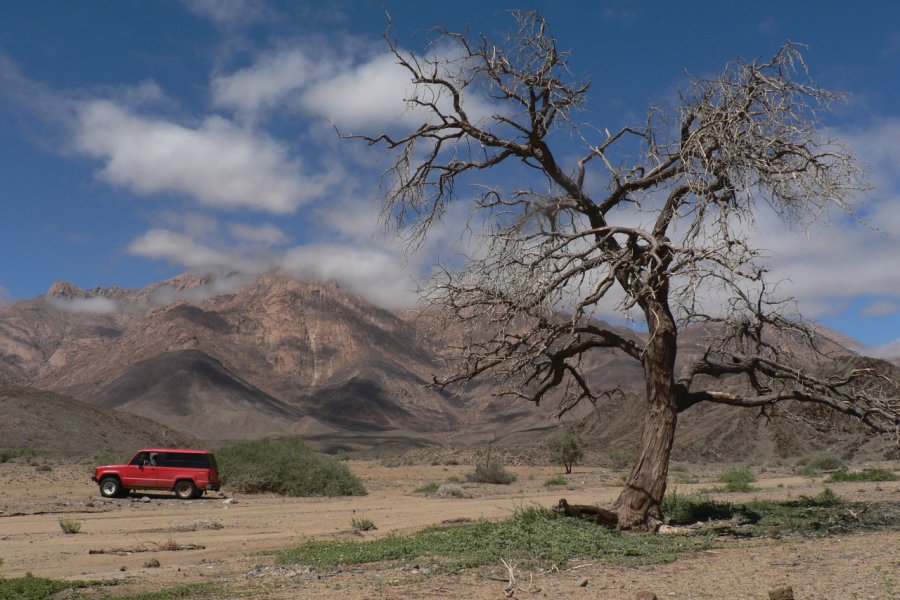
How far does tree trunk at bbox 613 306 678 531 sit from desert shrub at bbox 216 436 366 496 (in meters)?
19.0

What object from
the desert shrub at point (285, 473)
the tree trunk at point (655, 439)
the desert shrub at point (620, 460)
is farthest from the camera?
the desert shrub at point (620, 460)

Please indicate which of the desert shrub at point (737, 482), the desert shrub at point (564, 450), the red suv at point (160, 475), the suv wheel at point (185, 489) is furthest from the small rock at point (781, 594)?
the desert shrub at point (564, 450)

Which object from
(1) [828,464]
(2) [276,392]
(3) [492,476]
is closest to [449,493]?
(3) [492,476]

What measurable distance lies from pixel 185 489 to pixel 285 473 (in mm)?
4475

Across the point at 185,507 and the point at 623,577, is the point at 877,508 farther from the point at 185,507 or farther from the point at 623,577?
the point at 185,507

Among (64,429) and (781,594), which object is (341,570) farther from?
(64,429)

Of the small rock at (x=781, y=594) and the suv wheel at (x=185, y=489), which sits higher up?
the small rock at (x=781, y=594)

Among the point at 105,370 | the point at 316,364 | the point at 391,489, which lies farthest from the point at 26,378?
the point at 391,489

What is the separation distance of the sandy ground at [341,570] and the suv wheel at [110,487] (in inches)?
57.0

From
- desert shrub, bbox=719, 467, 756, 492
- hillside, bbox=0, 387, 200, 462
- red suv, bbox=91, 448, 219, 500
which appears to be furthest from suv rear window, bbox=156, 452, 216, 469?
hillside, bbox=0, 387, 200, 462

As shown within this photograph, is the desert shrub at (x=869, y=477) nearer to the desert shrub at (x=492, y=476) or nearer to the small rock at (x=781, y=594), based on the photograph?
the desert shrub at (x=492, y=476)

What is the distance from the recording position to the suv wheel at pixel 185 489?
25609mm

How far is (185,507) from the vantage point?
74.6 feet

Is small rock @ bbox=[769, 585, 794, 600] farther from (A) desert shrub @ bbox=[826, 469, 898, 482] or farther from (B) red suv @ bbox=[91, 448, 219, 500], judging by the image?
(B) red suv @ bbox=[91, 448, 219, 500]
